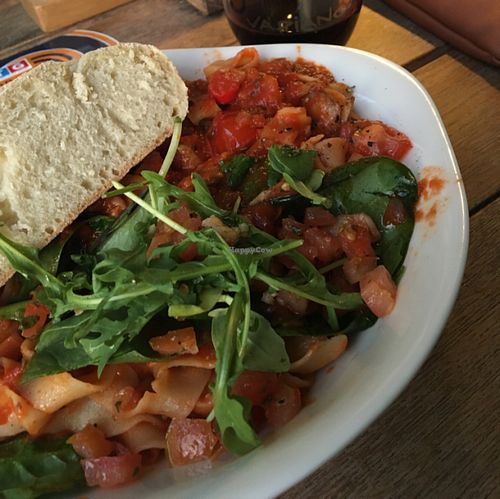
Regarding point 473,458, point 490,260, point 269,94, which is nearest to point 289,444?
point 473,458

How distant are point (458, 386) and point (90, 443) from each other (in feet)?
3.22

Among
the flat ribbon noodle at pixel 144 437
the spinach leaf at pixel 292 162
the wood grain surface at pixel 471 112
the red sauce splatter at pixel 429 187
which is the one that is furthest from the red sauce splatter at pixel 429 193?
the flat ribbon noodle at pixel 144 437

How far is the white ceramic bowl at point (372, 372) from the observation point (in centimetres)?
120

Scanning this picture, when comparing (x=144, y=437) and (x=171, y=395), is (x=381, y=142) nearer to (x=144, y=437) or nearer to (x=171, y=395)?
(x=171, y=395)

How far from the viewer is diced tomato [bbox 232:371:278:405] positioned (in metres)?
1.39

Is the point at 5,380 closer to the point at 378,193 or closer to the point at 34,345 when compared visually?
the point at 34,345

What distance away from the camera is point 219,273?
1397 millimetres

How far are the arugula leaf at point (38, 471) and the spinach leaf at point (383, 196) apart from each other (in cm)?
93

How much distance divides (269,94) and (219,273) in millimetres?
890

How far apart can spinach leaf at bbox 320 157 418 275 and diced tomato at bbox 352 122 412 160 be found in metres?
0.15

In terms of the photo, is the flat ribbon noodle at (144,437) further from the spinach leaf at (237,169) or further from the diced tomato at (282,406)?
the spinach leaf at (237,169)

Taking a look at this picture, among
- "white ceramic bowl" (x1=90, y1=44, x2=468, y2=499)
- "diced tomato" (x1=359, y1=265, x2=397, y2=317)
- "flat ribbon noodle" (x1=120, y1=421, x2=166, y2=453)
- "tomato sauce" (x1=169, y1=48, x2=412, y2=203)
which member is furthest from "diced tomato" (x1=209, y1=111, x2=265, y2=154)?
"flat ribbon noodle" (x1=120, y1=421, x2=166, y2=453)

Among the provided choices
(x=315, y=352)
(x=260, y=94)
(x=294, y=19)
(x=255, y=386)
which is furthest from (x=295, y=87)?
(x=255, y=386)

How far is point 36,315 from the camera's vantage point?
5.25ft
